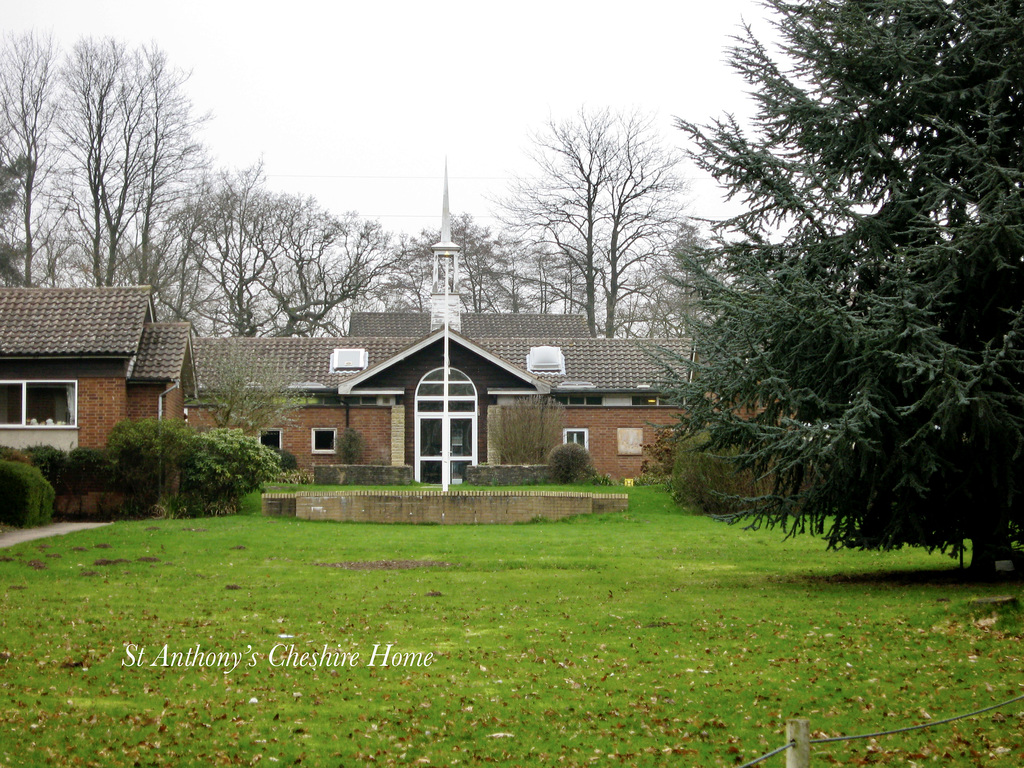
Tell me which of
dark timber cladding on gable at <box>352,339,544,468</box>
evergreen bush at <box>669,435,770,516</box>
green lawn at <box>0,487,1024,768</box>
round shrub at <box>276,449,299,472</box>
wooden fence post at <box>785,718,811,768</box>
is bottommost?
green lawn at <box>0,487,1024,768</box>

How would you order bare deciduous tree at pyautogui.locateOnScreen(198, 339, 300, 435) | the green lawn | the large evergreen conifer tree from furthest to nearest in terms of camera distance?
1. bare deciduous tree at pyautogui.locateOnScreen(198, 339, 300, 435)
2. the large evergreen conifer tree
3. the green lawn

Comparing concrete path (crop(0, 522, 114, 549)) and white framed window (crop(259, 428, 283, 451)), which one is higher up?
white framed window (crop(259, 428, 283, 451))

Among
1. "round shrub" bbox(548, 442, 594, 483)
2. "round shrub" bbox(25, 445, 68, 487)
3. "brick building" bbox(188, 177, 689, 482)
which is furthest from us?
"brick building" bbox(188, 177, 689, 482)

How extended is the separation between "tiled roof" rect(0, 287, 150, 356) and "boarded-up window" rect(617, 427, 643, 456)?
15.2m

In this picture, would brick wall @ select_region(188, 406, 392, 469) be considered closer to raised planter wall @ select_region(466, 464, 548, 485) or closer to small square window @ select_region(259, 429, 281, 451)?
small square window @ select_region(259, 429, 281, 451)

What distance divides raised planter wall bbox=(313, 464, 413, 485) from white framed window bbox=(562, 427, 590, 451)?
7.09m

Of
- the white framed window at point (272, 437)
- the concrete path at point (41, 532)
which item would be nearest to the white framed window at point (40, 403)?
the concrete path at point (41, 532)

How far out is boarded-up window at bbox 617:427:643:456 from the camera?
109ft

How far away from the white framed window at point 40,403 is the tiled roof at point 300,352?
9.51 metres

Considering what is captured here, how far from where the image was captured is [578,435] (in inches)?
1314

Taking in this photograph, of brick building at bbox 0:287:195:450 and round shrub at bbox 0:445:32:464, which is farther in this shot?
brick building at bbox 0:287:195:450

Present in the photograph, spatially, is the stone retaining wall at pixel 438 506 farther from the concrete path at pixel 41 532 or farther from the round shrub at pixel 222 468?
the concrete path at pixel 41 532

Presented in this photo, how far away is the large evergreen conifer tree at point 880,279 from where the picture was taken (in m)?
11.7

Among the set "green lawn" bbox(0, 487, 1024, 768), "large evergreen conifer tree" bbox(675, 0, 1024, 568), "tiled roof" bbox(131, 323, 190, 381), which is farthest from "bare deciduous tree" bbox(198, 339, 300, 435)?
"large evergreen conifer tree" bbox(675, 0, 1024, 568)
